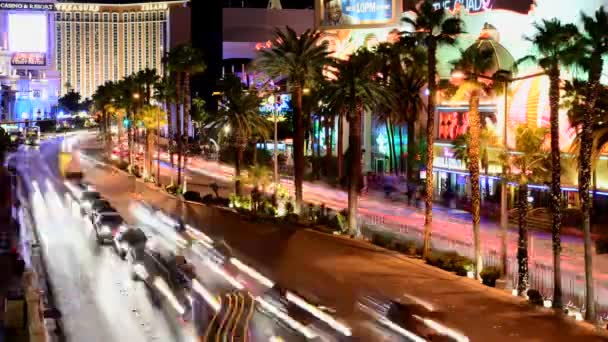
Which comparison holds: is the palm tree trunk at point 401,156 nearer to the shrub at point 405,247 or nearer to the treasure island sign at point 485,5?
the treasure island sign at point 485,5

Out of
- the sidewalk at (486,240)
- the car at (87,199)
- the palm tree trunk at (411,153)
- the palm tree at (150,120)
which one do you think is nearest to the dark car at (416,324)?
the sidewalk at (486,240)

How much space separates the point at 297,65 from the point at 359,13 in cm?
2035

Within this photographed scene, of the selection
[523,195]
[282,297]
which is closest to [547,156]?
[523,195]

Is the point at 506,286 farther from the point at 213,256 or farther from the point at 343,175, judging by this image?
the point at 343,175

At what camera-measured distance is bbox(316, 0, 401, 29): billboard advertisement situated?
62.2 metres

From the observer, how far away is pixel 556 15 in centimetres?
4616

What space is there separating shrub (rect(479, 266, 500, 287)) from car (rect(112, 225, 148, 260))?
12568 mm

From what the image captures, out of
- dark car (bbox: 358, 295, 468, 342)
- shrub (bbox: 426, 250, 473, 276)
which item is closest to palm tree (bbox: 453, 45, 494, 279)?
shrub (bbox: 426, 250, 473, 276)

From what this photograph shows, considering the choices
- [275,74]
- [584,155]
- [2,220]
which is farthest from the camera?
[275,74]

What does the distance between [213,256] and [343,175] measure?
134 ft

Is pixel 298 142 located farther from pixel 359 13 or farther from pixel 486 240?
pixel 359 13

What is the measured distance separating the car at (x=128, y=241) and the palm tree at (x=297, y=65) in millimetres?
14193

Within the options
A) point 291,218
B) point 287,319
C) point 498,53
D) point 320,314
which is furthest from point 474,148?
point 498,53

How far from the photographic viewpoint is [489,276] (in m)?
26.9
